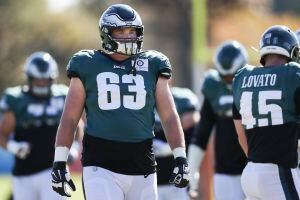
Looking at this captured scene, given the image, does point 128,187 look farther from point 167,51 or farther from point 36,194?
point 167,51

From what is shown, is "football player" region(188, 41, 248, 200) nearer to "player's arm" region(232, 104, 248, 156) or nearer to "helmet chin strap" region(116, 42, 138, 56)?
"player's arm" region(232, 104, 248, 156)

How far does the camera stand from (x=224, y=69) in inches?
322

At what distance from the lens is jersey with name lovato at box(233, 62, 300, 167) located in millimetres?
5953

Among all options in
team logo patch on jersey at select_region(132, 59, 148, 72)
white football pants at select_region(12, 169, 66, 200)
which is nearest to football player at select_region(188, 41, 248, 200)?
white football pants at select_region(12, 169, 66, 200)

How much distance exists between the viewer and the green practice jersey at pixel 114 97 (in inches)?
229

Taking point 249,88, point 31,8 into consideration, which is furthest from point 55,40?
point 249,88

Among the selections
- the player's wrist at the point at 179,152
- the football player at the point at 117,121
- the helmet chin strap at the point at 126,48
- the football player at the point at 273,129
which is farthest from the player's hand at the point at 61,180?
the football player at the point at 273,129

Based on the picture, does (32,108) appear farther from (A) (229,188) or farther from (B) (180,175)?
(B) (180,175)

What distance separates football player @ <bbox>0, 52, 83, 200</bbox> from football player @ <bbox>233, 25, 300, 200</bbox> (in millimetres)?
2818

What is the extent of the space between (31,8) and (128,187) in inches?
984

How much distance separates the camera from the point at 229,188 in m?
7.92

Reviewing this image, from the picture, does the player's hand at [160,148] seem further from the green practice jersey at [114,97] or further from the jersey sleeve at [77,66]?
the jersey sleeve at [77,66]

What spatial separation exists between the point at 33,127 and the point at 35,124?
35 mm

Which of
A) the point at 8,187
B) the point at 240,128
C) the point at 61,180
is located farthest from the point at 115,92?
the point at 8,187
